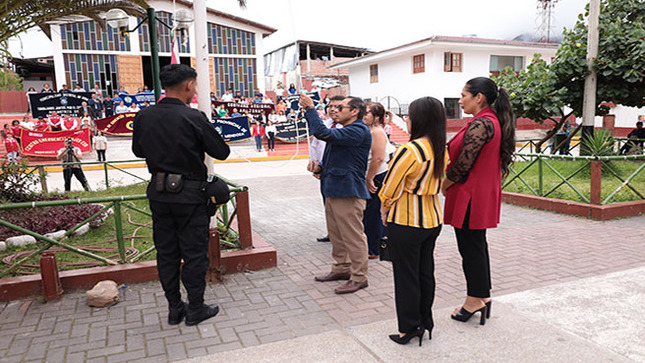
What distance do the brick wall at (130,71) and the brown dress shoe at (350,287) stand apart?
29409 mm

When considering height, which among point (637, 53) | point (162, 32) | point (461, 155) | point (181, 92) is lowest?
point (461, 155)

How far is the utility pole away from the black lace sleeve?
7.81m

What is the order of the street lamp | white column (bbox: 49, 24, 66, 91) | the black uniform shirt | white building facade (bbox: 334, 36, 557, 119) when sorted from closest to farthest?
the black uniform shirt, the street lamp, white building facade (bbox: 334, 36, 557, 119), white column (bbox: 49, 24, 66, 91)

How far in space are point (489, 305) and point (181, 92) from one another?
306 centimetres

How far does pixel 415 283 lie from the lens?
130 inches

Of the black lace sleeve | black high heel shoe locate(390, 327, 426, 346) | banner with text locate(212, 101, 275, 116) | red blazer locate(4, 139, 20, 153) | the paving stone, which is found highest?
banner with text locate(212, 101, 275, 116)

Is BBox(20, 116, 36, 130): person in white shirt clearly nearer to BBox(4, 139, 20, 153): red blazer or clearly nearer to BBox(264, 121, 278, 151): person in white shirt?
BBox(4, 139, 20, 153): red blazer

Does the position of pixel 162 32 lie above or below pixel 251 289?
above

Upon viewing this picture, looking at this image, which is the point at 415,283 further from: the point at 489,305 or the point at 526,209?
the point at 526,209

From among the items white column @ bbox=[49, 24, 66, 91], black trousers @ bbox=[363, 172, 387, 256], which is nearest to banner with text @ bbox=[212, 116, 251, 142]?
white column @ bbox=[49, 24, 66, 91]

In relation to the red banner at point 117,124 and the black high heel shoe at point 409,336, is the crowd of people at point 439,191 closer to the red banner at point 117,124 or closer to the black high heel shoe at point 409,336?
the black high heel shoe at point 409,336

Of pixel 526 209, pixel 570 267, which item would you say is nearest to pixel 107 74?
pixel 526 209

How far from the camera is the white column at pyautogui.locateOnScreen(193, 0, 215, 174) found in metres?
4.92

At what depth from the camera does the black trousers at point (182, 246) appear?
368 centimetres
